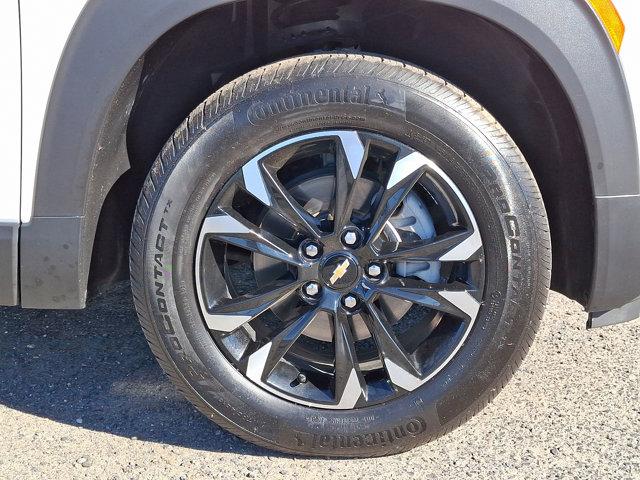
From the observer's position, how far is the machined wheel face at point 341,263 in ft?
7.72

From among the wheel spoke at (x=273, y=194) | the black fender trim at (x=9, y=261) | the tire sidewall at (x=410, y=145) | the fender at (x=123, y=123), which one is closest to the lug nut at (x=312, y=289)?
the wheel spoke at (x=273, y=194)

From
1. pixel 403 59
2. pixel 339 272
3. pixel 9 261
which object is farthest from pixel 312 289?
pixel 9 261

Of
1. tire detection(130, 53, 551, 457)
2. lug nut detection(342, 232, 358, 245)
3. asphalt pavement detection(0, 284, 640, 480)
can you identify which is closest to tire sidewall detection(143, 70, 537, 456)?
tire detection(130, 53, 551, 457)

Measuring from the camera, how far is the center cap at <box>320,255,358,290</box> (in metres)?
2.39

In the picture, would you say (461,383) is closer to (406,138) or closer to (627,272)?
Result: (627,272)

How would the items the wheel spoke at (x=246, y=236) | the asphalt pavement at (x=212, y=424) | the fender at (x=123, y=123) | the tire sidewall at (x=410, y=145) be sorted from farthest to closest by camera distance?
the asphalt pavement at (x=212, y=424), the wheel spoke at (x=246, y=236), the tire sidewall at (x=410, y=145), the fender at (x=123, y=123)

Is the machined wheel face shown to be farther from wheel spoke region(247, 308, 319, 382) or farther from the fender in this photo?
the fender

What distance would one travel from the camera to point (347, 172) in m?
2.34

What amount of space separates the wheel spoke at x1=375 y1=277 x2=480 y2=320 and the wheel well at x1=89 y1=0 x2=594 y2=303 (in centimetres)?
35

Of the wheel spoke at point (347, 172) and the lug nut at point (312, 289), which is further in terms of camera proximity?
the lug nut at point (312, 289)

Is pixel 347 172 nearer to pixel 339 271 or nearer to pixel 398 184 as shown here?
pixel 398 184

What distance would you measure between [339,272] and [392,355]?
0.95 feet

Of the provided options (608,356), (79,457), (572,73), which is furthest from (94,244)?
(608,356)

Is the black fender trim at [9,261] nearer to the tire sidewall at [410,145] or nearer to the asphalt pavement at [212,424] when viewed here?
the tire sidewall at [410,145]
